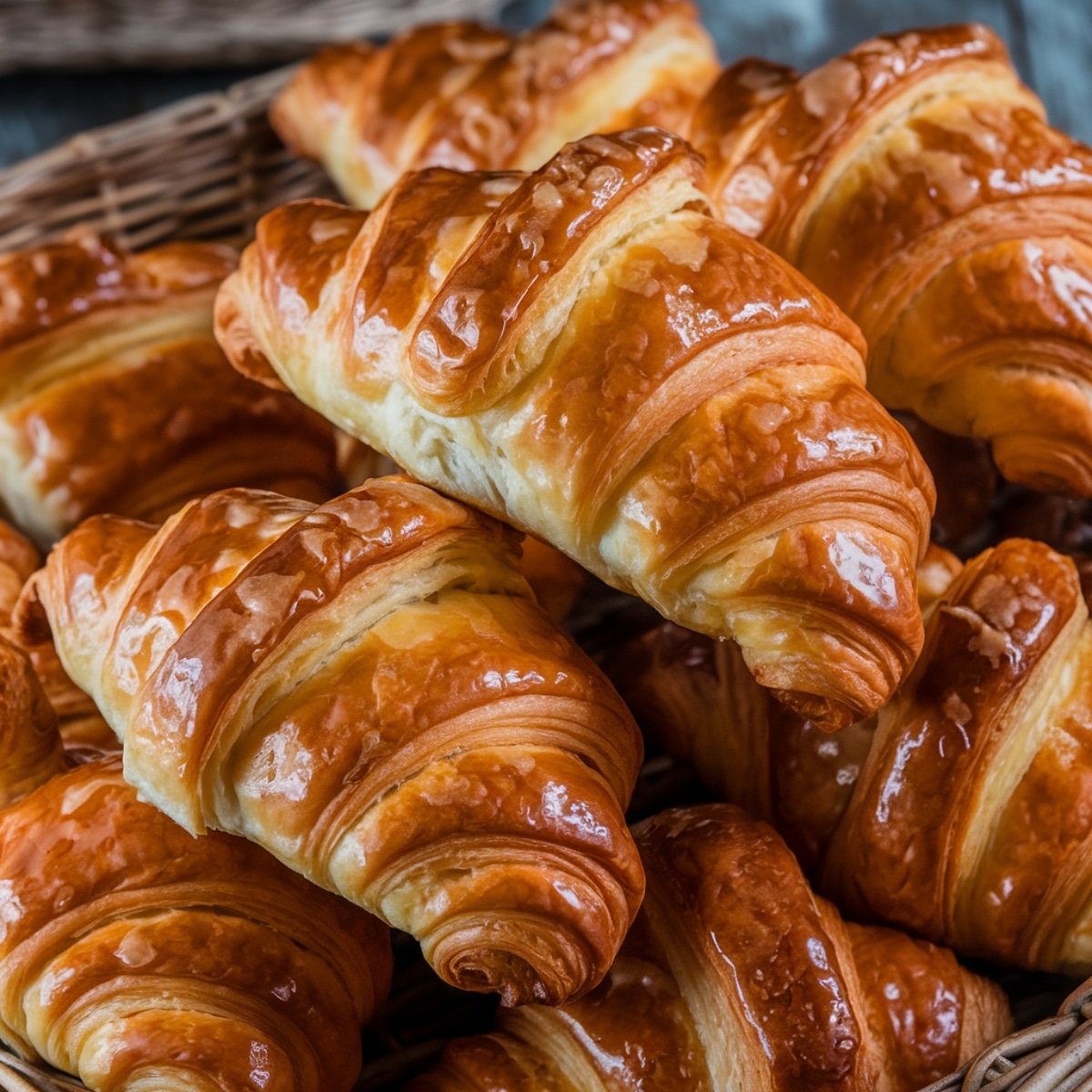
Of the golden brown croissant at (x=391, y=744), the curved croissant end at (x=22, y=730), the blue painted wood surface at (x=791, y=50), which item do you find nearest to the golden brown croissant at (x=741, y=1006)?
the golden brown croissant at (x=391, y=744)

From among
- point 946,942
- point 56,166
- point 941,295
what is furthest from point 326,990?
point 56,166

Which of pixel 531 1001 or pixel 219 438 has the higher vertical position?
pixel 219 438

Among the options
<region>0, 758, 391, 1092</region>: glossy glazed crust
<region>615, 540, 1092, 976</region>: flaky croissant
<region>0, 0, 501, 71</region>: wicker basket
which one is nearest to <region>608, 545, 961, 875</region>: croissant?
<region>615, 540, 1092, 976</region>: flaky croissant

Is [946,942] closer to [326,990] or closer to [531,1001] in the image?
[531,1001]

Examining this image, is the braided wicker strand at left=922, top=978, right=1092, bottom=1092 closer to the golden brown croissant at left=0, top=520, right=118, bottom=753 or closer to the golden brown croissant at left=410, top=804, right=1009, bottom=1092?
the golden brown croissant at left=410, top=804, right=1009, bottom=1092

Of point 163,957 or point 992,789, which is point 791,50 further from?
point 163,957
